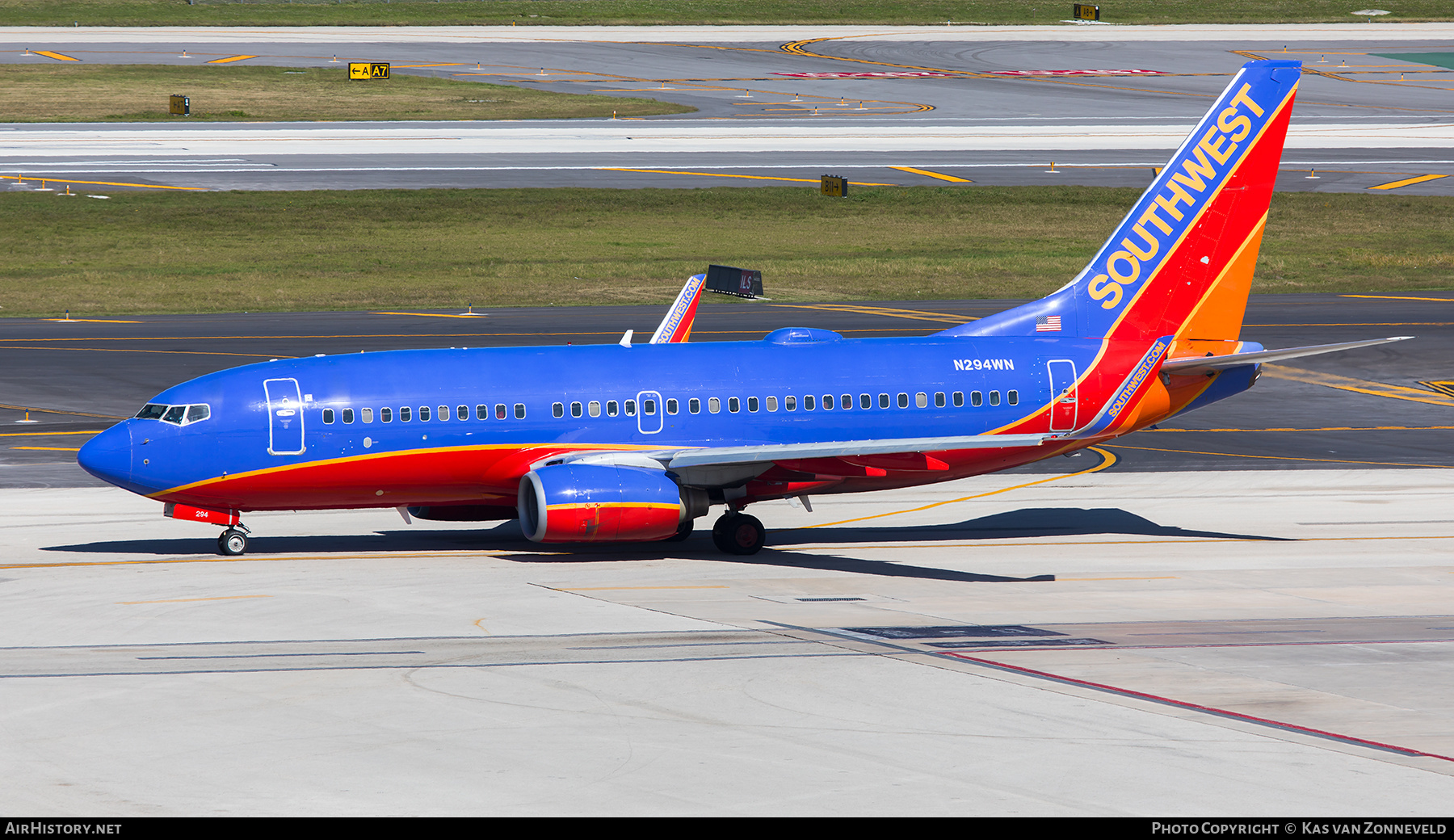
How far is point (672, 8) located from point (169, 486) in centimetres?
15896

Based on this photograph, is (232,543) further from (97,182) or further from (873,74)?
(873,74)

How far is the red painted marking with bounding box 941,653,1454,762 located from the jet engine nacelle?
887cm

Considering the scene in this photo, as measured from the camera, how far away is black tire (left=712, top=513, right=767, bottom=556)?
1431 inches

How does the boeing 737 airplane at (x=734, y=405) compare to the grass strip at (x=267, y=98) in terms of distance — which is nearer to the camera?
the boeing 737 airplane at (x=734, y=405)

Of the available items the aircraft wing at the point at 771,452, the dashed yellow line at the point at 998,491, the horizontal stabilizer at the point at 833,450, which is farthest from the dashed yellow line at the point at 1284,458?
the horizontal stabilizer at the point at 833,450

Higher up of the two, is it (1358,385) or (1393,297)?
(1393,297)

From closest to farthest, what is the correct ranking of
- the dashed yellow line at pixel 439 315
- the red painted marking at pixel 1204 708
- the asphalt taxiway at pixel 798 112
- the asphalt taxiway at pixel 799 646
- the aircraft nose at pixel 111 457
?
the asphalt taxiway at pixel 799 646 → the red painted marking at pixel 1204 708 → the aircraft nose at pixel 111 457 → the dashed yellow line at pixel 439 315 → the asphalt taxiway at pixel 798 112

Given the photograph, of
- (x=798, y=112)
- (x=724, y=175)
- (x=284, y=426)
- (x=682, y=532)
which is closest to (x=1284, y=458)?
(x=682, y=532)

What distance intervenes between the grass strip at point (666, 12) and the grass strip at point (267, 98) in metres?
38.4

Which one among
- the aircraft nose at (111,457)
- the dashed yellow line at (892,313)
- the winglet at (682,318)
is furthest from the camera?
the dashed yellow line at (892,313)

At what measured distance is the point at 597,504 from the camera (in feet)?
110

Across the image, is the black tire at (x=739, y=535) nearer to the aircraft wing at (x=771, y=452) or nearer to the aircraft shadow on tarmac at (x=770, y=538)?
the aircraft shadow on tarmac at (x=770, y=538)

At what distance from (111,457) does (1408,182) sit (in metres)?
85.0

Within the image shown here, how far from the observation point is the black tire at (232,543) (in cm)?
3578
